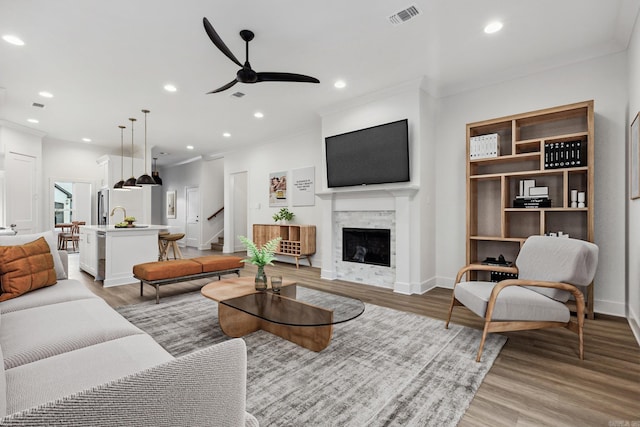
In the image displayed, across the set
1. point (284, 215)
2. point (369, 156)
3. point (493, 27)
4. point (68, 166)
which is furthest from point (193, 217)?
point (493, 27)

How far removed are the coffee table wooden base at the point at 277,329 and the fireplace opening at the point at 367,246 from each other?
7.55 ft

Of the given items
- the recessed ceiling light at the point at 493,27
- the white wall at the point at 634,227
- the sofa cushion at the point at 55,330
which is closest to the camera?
the sofa cushion at the point at 55,330

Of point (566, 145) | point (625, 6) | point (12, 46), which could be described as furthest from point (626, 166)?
point (12, 46)

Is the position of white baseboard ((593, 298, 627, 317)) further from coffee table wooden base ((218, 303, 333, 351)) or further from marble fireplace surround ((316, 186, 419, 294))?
coffee table wooden base ((218, 303, 333, 351))

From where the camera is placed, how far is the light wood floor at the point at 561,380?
1711mm

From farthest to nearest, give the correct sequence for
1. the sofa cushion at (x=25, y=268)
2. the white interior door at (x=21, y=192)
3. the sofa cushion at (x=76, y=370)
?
1. the white interior door at (x=21, y=192)
2. the sofa cushion at (x=25, y=268)
3. the sofa cushion at (x=76, y=370)

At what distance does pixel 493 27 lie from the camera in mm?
3014

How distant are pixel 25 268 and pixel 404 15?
12.1 feet

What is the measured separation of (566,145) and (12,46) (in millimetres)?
5931

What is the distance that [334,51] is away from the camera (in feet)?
11.3

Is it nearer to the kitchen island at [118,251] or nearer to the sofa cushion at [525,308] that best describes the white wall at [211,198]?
the kitchen island at [118,251]

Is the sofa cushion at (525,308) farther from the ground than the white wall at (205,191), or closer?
closer

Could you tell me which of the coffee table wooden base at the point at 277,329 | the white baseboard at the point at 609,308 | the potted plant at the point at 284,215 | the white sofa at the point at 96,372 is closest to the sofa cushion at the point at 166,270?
the white sofa at the point at 96,372

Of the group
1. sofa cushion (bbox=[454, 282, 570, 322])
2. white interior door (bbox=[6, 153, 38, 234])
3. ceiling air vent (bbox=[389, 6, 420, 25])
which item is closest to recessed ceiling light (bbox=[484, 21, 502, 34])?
ceiling air vent (bbox=[389, 6, 420, 25])
